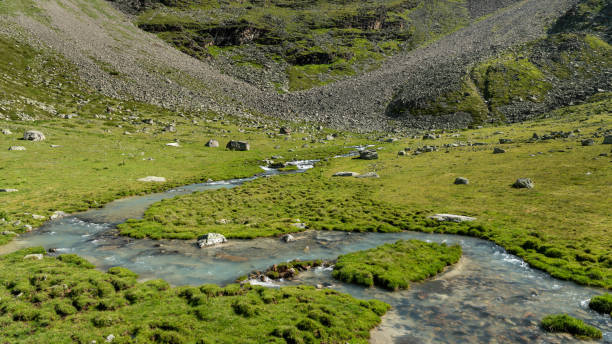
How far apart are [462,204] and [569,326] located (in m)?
27.9

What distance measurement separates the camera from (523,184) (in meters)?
47.1

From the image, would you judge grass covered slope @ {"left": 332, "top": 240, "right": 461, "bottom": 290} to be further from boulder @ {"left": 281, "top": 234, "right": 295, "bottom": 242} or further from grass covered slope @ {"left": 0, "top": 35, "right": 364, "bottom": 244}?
grass covered slope @ {"left": 0, "top": 35, "right": 364, "bottom": 244}

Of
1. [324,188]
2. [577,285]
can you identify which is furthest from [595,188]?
[324,188]

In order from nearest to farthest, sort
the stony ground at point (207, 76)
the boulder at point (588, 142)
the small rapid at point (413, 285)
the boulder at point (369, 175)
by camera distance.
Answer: the small rapid at point (413, 285) < the boulder at point (588, 142) < the boulder at point (369, 175) < the stony ground at point (207, 76)

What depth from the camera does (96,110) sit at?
4230 inches

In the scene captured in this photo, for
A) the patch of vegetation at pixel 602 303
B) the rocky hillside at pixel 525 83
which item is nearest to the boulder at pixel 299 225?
the patch of vegetation at pixel 602 303

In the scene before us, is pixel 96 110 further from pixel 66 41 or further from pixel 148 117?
pixel 66 41

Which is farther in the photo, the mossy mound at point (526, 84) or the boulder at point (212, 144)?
the mossy mound at point (526, 84)

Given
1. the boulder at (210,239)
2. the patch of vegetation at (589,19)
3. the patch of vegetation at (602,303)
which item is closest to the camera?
the patch of vegetation at (602,303)

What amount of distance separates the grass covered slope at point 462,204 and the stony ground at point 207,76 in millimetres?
71237

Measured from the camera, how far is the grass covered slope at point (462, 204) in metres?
29.8

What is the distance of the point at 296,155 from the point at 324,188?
34048mm

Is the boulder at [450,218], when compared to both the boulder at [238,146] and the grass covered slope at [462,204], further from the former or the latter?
the boulder at [238,146]

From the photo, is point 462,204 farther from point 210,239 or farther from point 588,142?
point 588,142
